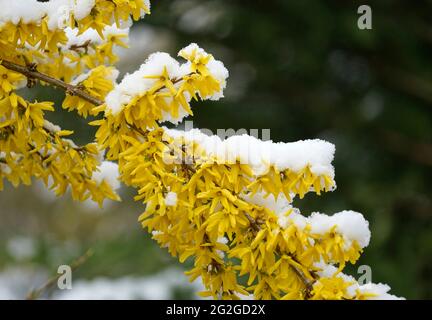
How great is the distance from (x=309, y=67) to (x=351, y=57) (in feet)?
2.02

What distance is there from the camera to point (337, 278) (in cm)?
115

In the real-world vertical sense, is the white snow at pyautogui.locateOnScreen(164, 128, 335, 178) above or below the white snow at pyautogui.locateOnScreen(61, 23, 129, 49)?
Answer: below

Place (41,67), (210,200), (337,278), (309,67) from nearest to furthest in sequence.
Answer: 1. (337,278)
2. (210,200)
3. (41,67)
4. (309,67)

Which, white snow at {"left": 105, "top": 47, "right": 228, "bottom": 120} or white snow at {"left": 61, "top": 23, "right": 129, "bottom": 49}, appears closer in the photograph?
white snow at {"left": 105, "top": 47, "right": 228, "bottom": 120}

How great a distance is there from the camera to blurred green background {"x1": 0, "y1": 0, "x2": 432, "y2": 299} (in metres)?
5.14

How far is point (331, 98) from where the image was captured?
6.18 m

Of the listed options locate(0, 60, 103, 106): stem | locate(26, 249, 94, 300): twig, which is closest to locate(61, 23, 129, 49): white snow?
locate(0, 60, 103, 106): stem

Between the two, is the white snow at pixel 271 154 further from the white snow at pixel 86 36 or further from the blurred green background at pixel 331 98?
the blurred green background at pixel 331 98

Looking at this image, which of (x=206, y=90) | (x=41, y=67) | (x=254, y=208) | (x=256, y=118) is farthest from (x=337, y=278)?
(x=256, y=118)

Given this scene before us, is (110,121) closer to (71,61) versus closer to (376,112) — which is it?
(71,61)

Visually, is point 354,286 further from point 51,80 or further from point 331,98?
point 331,98

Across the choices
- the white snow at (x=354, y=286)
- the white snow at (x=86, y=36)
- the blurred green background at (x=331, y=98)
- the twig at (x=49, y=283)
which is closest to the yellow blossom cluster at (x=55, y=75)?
the white snow at (x=86, y=36)

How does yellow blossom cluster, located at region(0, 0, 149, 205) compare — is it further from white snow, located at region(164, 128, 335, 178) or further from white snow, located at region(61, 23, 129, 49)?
white snow, located at region(164, 128, 335, 178)

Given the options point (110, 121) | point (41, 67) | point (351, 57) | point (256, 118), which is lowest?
point (110, 121)
